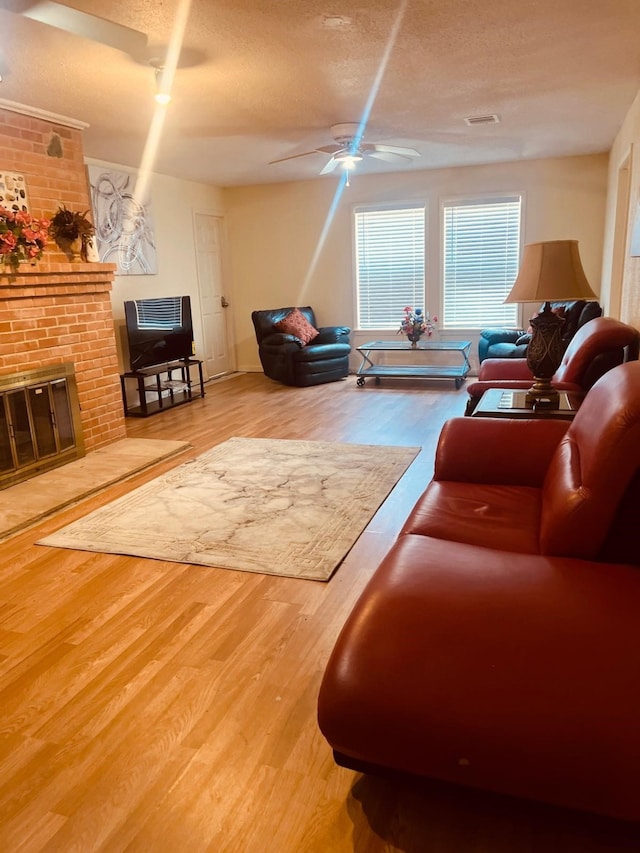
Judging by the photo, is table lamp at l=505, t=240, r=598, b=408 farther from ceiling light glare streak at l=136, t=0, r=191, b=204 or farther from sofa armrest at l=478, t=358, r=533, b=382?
ceiling light glare streak at l=136, t=0, r=191, b=204

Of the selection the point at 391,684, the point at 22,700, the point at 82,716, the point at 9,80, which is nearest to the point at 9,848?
the point at 82,716

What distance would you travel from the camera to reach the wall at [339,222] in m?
6.85

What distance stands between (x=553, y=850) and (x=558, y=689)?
0.42m

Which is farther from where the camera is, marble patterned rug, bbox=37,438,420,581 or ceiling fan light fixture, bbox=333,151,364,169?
ceiling fan light fixture, bbox=333,151,364,169

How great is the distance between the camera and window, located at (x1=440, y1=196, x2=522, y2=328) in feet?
23.6

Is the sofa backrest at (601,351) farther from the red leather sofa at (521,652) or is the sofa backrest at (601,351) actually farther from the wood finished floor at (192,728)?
the red leather sofa at (521,652)

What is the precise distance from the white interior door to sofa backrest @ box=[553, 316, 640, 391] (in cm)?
537

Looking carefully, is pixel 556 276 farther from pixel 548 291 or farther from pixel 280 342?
pixel 280 342

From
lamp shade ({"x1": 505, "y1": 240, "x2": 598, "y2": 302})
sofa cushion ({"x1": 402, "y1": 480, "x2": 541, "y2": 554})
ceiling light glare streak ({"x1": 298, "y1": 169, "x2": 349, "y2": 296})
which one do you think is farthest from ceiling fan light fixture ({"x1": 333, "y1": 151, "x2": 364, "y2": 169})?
sofa cushion ({"x1": 402, "y1": 480, "x2": 541, "y2": 554})

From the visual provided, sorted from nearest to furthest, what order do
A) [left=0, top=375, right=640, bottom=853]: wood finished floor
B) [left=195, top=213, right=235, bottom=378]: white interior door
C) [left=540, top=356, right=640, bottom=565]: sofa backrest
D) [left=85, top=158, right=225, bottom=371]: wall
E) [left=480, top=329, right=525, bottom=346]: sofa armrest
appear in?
1. [left=0, top=375, right=640, bottom=853]: wood finished floor
2. [left=540, top=356, right=640, bottom=565]: sofa backrest
3. [left=85, top=158, right=225, bottom=371]: wall
4. [left=480, top=329, right=525, bottom=346]: sofa armrest
5. [left=195, top=213, right=235, bottom=378]: white interior door

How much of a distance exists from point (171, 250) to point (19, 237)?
3270 mm

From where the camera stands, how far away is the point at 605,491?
1637 mm

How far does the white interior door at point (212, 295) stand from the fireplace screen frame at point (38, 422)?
3521mm

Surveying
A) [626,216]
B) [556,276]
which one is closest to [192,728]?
[556,276]
